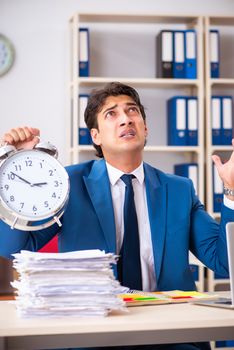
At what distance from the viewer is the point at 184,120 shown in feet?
15.6

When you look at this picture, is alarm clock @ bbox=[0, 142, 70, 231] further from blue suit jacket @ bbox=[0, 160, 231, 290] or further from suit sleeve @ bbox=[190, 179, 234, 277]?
suit sleeve @ bbox=[190, 179, 234, 277]

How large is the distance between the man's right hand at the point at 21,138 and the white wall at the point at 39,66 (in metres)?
2.70

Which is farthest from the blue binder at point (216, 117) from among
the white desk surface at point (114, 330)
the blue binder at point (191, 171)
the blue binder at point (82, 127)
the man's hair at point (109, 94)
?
the white desk surface at point (114, 330)

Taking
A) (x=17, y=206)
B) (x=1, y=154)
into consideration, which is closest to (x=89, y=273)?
(x=17, y=206)

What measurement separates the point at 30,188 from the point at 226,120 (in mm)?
3006

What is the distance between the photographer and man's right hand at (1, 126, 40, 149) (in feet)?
7.05

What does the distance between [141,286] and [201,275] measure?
2.43 m

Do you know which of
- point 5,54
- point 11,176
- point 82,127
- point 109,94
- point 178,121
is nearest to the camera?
point 11,176

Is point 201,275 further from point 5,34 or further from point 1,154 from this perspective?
point 1,154

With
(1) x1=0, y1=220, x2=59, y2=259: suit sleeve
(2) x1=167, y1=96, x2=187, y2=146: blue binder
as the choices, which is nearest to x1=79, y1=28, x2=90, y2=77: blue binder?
(2) x1=167, y1=96, x2=187, y2=146: blue binder

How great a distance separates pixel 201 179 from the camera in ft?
15.5

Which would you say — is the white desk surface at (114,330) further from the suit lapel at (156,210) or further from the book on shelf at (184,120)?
the book on shelf at (184,120)

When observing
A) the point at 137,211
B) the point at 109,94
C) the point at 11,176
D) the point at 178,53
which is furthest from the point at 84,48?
the point at 11,176

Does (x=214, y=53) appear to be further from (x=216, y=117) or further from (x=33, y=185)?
(x=33, y=185)
